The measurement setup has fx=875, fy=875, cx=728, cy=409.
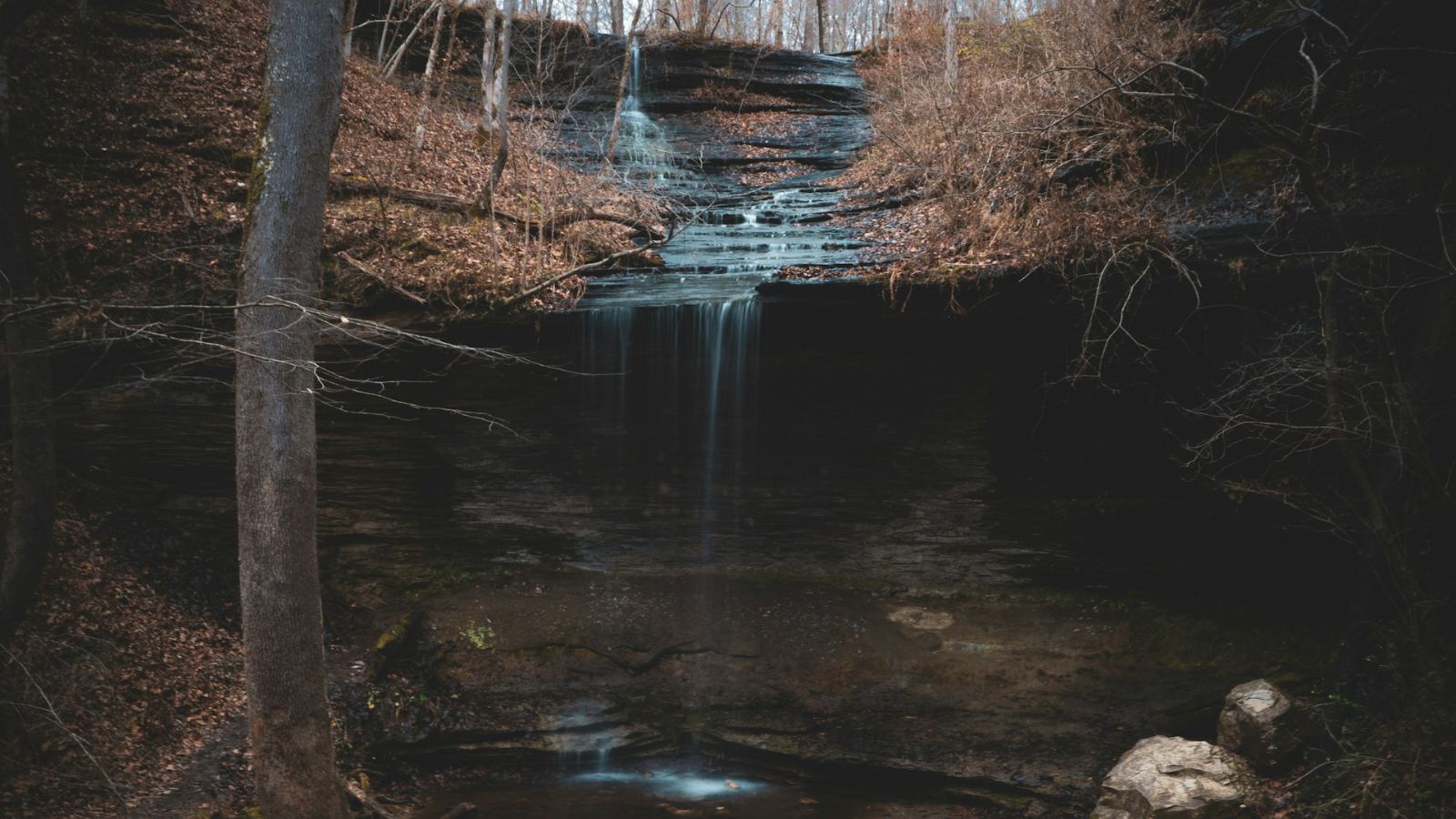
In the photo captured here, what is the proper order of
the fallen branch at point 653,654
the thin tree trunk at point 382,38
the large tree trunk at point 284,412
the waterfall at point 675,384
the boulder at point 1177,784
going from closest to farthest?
1. the large tree trunk at point 284,412
2. the boulder at point 1177,784
3. the waterfall at point 675,384
4. the fallen branch at point 653,654
5. the thin tree trunk at point 382,38

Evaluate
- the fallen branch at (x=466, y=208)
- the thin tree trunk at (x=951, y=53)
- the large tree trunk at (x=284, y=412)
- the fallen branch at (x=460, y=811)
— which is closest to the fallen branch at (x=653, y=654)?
the fallen branch at (x=460, y=811)

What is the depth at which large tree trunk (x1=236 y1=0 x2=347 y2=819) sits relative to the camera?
21.2 feet

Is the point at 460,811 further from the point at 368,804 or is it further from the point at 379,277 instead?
the point at 379,277

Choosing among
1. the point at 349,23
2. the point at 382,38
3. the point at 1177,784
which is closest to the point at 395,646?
the point at 1177,784

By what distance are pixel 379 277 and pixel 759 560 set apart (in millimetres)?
5386

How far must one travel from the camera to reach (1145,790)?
7.48 metres

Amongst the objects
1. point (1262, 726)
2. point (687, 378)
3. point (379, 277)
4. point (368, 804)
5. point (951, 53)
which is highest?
point (951, 53)

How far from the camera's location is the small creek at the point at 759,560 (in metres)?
9.02

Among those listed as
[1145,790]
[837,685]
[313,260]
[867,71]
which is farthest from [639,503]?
[867,71]

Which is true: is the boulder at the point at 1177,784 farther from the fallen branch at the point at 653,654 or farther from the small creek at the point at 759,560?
the fallen branch at the point at 653,654

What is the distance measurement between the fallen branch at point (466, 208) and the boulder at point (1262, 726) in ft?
29.1

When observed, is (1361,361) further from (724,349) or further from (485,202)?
(485,202)

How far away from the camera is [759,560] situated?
10.7 m

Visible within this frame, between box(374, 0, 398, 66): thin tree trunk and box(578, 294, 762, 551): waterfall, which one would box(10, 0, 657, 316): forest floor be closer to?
box(578, 294, 762, 551): waterfall
